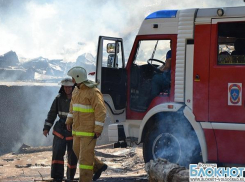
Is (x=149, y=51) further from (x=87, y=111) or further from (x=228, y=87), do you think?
(x=87, y=111)

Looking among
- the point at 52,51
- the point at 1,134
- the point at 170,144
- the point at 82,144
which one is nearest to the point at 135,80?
the point at 170,144

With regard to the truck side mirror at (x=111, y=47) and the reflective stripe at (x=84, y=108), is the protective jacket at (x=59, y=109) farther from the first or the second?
the truck side mirror at (x=111, y=47)

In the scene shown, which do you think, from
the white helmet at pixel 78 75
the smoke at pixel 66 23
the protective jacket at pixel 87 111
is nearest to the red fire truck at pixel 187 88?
the protective jacket at pixel 87 111

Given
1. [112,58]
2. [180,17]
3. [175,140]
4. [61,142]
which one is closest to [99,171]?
[61,142]

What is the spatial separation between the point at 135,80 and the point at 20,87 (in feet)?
22.2

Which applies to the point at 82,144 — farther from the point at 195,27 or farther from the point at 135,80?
the point at 195,27

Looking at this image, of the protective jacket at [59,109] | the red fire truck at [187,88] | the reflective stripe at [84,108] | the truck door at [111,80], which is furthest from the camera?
the truck door at [111,80]

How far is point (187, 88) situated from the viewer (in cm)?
750

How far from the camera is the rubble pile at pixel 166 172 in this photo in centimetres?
614

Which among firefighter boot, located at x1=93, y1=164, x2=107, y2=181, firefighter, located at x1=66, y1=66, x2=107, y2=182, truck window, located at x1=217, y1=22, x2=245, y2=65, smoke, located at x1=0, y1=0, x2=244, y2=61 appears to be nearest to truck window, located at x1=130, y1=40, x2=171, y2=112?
truck window, located at x1=217, y1=22, x2=245, y2=65

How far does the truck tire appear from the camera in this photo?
7.49 metres
